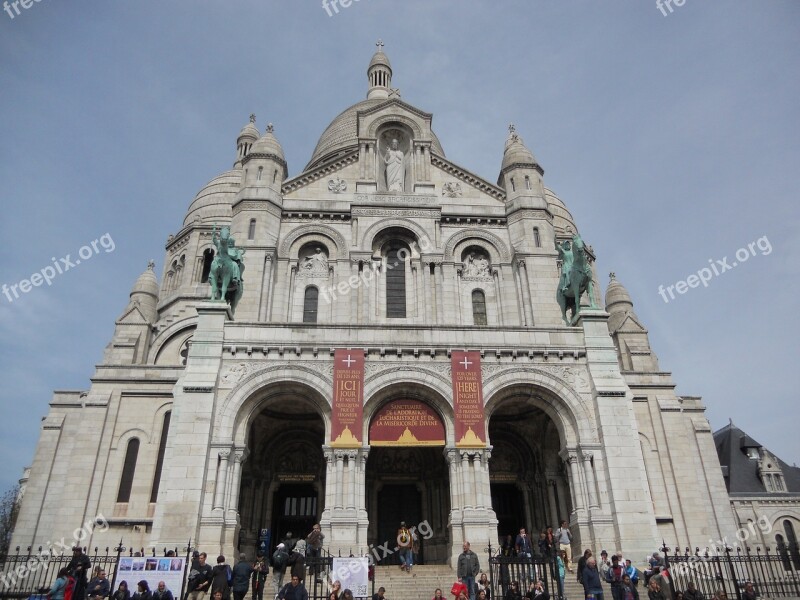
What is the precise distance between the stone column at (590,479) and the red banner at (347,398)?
757 cm

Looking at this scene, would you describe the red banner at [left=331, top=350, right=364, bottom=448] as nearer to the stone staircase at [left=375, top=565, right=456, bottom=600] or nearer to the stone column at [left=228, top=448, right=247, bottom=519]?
the stone column at [left=228, top=448, right=247, bottom=519]

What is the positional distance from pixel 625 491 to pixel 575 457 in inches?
74.5

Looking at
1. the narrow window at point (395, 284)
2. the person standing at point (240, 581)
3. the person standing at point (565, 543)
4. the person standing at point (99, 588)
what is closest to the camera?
the person standing at point (99, 588)

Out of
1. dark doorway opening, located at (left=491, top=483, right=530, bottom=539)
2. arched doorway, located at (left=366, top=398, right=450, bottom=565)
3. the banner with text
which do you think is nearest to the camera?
the banner with text

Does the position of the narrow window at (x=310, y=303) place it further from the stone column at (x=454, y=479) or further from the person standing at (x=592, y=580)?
the person standing at (x=592, y=580)

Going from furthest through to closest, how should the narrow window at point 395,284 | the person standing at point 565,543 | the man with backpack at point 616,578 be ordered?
1. the narrow window at point 395,284
2. the person standing at point 565,543
3. the man with backpack at point 616,578

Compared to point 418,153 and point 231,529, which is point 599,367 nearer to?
point 231,529

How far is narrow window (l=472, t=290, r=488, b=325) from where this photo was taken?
93.2 ft

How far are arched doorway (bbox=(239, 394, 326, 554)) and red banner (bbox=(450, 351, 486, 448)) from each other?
5.85 meters

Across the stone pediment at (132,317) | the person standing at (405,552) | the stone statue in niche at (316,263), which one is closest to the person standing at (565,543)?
the person standing at (405,552)

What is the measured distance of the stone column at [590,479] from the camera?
20.0m

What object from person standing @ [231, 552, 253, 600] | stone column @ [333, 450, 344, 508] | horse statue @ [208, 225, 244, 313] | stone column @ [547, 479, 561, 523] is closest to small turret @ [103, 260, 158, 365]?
horse statue @ [208, 225, 244, 313]

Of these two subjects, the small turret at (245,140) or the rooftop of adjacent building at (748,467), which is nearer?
the rooftop of adjacent building at (748,467)

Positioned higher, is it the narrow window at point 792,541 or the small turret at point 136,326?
the small turret at point 136,326
